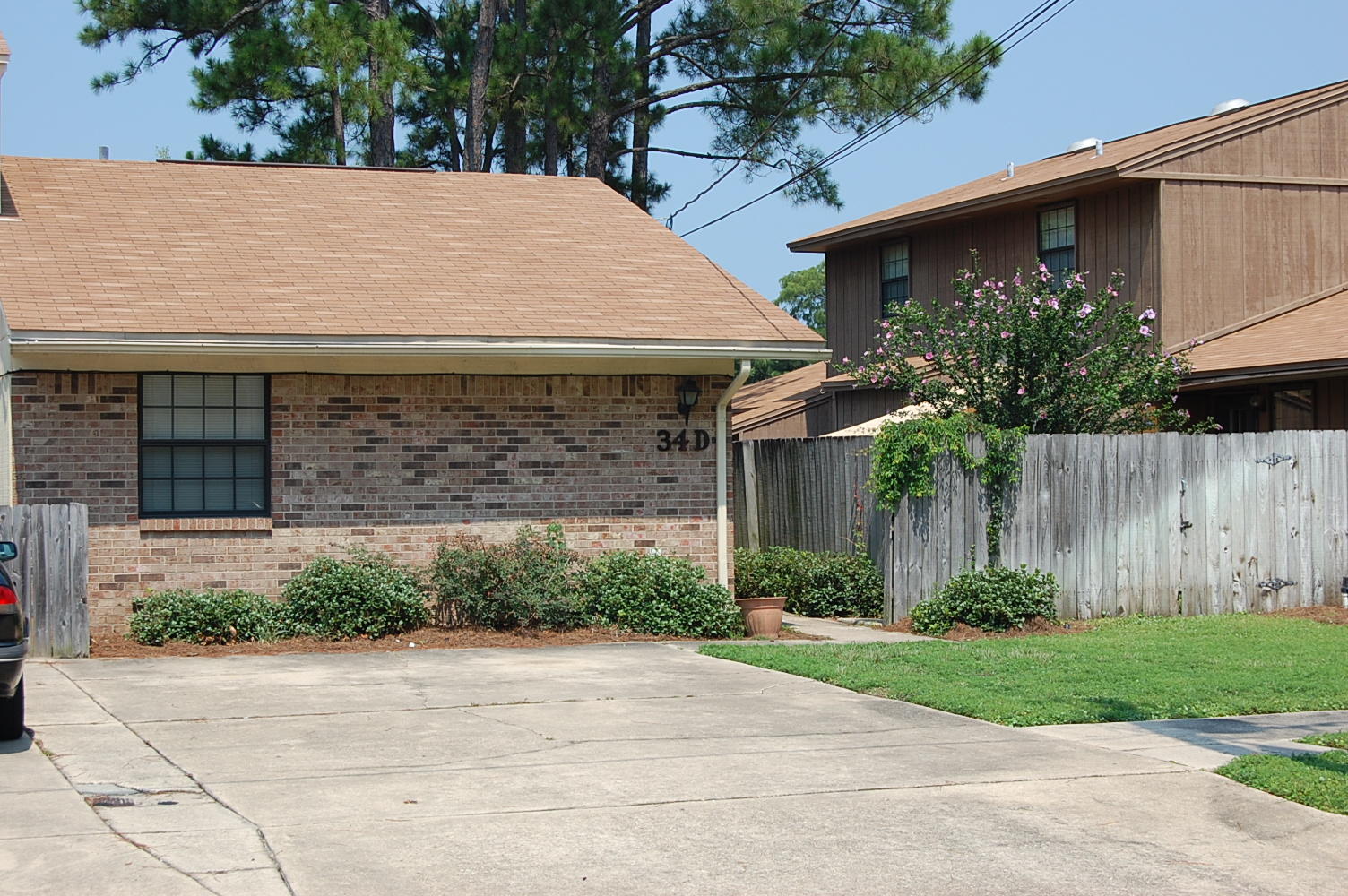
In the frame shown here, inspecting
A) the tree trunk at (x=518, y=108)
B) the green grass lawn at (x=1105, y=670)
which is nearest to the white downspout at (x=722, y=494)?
the green grass lawn at (x=1105, y=670)

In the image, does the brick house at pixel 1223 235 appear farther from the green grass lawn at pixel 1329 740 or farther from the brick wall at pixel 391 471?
the green grass lawn at pixel 1329 740

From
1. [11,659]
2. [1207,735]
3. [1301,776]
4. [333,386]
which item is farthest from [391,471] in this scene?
[1301,776]

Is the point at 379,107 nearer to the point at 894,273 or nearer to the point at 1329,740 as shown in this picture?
the point at 894,273

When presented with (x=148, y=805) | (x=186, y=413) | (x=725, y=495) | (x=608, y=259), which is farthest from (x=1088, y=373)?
(x=148, y=805)

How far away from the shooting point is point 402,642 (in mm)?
13258

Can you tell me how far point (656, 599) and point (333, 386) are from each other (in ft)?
11.9

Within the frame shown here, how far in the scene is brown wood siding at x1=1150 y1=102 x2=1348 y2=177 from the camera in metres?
20.7

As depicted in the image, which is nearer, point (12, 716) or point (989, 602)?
point (12, 716)

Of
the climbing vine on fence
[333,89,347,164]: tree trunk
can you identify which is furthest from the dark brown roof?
[333,89,347,164]: tree trunk

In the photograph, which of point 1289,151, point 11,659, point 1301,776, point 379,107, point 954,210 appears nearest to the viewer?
point 1301,776

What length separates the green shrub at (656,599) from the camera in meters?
14.0

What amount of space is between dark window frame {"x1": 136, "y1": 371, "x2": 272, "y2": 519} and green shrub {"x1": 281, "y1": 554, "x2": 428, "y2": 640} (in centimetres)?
89

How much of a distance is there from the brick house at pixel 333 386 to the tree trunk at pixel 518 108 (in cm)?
1184

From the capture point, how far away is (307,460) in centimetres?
1387
